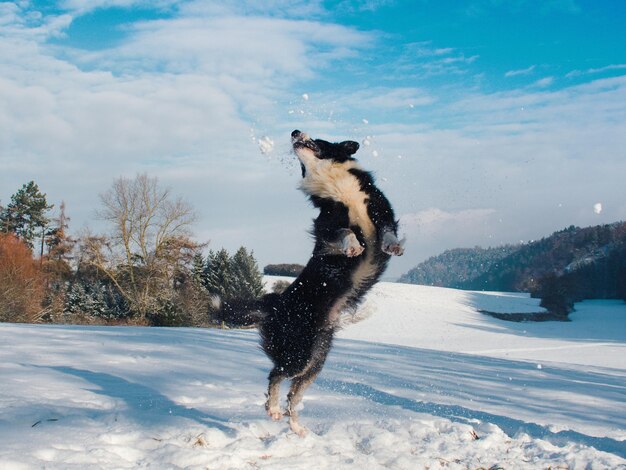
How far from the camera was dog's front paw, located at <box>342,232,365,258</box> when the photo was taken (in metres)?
4.13

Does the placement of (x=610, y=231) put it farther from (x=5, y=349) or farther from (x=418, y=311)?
(x=5, y=349)

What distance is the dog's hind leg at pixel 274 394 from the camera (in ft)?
15.1

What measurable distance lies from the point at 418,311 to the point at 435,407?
129 ft

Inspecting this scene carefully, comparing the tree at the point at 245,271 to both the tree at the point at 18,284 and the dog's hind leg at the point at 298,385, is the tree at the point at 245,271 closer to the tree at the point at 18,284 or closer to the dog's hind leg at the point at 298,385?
the tree at the point at 18,284

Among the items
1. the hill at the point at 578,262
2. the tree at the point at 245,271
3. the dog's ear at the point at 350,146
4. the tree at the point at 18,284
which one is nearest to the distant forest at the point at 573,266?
the hill at the point at 578,262

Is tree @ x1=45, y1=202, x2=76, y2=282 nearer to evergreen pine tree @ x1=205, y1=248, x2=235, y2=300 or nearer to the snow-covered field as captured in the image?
evergreen pine tree @ x1=205, y1=248, x2=235, y2=300

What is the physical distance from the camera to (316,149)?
15.9 ft

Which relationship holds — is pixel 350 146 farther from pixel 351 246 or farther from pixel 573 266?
pixel 573 266

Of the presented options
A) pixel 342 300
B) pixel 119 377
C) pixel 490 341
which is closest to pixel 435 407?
pixel 342 300

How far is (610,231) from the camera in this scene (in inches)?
2060

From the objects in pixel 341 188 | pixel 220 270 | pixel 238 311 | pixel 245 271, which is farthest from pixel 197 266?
pixel 341 188

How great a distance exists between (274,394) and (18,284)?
26406mm

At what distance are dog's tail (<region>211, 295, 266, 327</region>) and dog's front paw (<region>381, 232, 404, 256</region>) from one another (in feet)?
4.22

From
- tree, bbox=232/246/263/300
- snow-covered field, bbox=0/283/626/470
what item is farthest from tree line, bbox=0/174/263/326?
snow-covered field, bbox=0/283/626/470
